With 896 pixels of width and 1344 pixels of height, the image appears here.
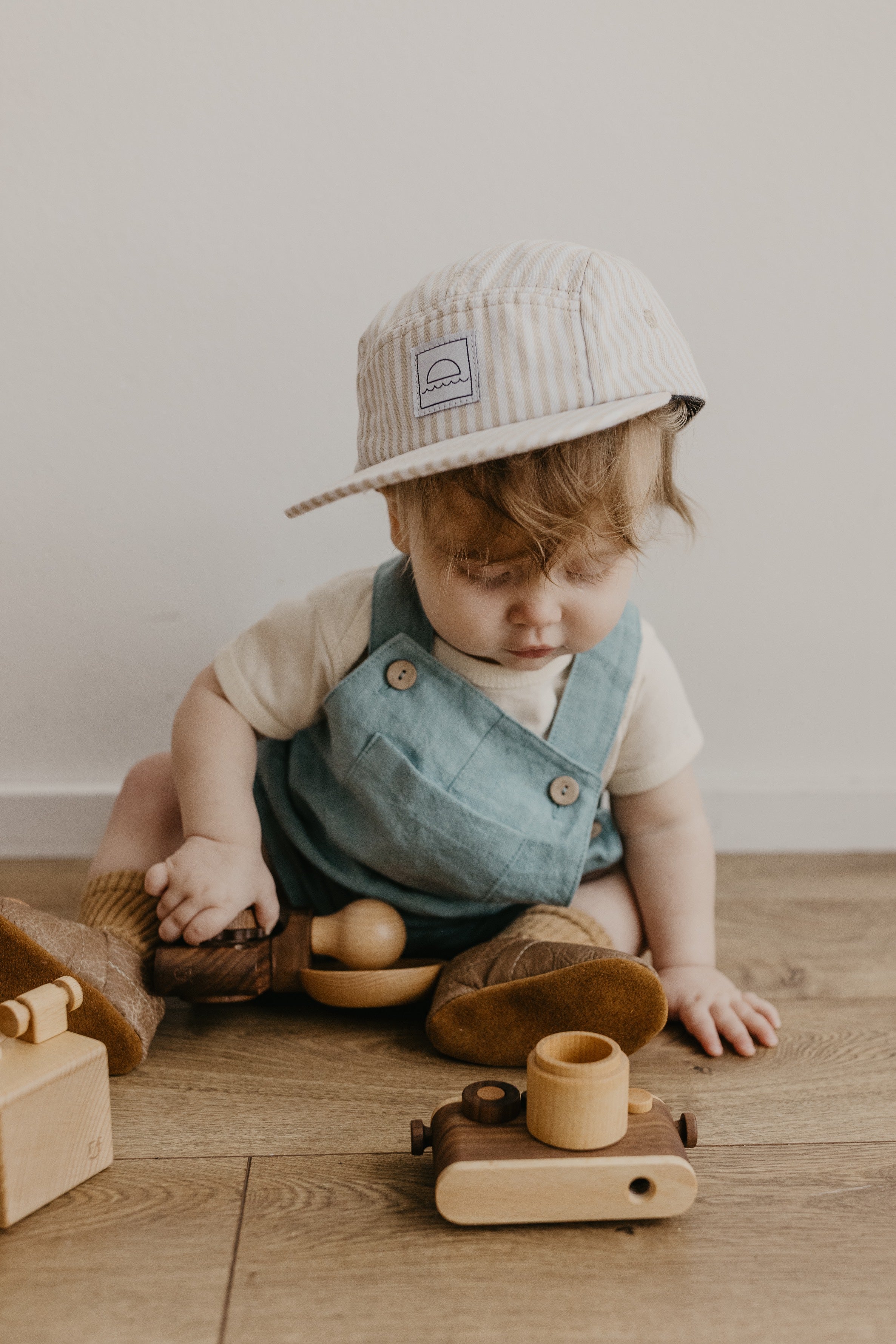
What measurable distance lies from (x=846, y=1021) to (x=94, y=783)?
741 mm

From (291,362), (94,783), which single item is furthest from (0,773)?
(291,362)

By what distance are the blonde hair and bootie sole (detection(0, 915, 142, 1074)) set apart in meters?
0.35

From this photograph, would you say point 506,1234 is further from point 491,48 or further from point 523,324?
point 491,48

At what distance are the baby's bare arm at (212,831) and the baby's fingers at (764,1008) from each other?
A: 36 centimetres

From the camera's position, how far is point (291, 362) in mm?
1028

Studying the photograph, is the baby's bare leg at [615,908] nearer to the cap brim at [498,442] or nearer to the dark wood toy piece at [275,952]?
the dark wood toy piece at [275,952]

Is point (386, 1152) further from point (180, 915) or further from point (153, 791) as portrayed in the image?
point (153, 791)

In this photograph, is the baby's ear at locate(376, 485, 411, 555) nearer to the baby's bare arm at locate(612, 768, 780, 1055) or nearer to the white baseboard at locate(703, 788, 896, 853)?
the baby's bare arm at locate(612, 768, 780, 1055)

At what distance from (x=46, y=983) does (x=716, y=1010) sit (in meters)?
0.46

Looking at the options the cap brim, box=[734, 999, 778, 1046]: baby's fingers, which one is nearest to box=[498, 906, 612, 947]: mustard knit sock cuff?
box=[734, 999, 778, 1046]: baby's fingers

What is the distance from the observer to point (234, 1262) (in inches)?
20.7

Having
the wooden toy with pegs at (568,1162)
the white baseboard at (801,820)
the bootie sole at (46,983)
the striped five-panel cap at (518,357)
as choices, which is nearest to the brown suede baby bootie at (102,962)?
the bootie sole at (46,983)

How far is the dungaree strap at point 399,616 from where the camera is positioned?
827mm

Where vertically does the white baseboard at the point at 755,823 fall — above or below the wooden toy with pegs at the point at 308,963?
below
